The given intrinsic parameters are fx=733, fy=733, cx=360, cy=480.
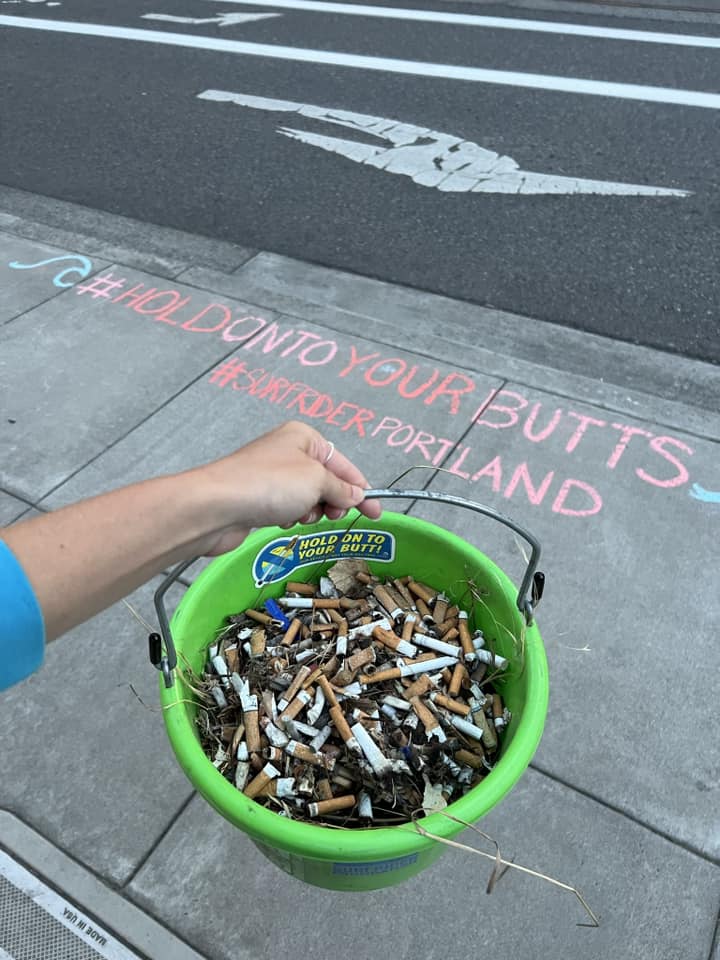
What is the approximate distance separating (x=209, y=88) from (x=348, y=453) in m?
5.86

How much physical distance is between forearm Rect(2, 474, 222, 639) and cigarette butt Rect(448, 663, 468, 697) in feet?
2.87

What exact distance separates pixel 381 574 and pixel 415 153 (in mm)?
4896

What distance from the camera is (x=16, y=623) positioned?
981 millimetres

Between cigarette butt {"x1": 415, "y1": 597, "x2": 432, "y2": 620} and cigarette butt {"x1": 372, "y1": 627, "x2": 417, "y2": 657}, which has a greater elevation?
cigarette butt {"x1": 372, "y1": 627, "x2": 417, "y2": 657}

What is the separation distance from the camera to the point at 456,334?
158 inches

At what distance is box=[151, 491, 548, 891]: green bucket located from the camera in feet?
4.73

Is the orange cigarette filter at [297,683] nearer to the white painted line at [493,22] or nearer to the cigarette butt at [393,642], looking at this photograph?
the cigarette butt at [393,642]

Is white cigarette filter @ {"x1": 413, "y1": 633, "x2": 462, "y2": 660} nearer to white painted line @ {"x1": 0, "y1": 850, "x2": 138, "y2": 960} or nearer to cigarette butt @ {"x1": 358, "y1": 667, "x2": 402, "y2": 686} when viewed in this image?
cigarette butt @ {"x1": 358, "y1": 667, "x2": 402, "y2": 686}

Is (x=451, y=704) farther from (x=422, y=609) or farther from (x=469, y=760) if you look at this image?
(x=422, y=609)

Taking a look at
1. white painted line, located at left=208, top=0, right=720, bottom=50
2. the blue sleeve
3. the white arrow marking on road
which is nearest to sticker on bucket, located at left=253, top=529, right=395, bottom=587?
the blue sleeve

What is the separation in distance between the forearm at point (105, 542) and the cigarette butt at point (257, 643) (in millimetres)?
731

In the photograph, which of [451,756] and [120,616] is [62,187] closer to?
[120,616]

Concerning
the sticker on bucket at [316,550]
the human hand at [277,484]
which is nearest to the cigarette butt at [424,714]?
the sticker on bucket at [316,550]

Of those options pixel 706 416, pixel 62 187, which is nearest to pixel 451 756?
pixel 706 416
